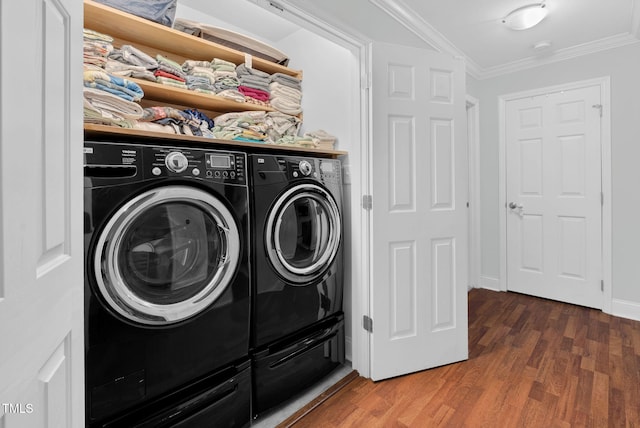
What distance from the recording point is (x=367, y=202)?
1.87m

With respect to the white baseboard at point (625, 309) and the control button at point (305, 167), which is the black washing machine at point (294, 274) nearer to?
the control button at point (305, 167)

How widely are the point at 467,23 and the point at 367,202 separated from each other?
5.93ft

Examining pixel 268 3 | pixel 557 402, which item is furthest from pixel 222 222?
pixel 557 402

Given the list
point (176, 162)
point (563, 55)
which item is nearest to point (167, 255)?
point (176, 162)

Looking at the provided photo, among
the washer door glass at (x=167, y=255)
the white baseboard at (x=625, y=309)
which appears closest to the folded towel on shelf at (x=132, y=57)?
the washer door glass at (x=167, y=255)

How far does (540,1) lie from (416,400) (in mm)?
2742

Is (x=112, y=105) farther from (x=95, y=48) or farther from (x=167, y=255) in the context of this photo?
(x=167, y=255)

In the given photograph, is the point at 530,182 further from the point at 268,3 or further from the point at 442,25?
the point at 268,3

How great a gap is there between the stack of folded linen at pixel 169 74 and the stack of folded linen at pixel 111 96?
335mm

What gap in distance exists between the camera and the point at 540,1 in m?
2.19

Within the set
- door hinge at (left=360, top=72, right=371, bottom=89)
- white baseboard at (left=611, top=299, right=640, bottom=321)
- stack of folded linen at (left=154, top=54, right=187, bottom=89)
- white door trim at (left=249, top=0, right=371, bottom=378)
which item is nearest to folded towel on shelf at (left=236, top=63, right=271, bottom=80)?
stack of folded linen at (left=154, top=54, right=187, bottom=89)

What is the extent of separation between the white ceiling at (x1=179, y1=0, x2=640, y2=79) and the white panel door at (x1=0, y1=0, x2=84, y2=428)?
43.3 inches

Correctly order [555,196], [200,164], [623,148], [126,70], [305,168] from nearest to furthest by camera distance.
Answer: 1. [200,164]
2. [126,70]
3. [305,168]
4. [623,148]
5. [555,196]

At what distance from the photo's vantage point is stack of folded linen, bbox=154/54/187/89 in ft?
5.72
